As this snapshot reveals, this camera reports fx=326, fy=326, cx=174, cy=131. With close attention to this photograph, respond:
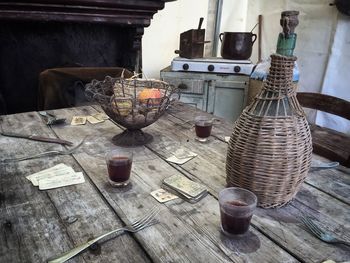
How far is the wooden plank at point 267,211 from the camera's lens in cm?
64

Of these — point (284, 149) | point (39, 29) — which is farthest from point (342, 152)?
point (39, 29)

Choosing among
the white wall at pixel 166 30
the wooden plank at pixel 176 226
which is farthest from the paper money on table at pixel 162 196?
the white wall at pixel 166 30

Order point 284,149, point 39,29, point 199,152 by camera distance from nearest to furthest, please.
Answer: point 284,149 → point 199,152 → point 39,29

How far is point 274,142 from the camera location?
2.40 ft

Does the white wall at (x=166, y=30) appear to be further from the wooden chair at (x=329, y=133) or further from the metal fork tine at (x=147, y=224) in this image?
the metal fork tine at (x=147, y=224)

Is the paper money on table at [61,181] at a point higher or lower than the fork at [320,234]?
lower

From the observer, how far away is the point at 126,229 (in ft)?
2.20

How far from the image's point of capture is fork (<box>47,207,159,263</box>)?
23.0 inches

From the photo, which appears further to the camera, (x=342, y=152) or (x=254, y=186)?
(x=342, y=152)

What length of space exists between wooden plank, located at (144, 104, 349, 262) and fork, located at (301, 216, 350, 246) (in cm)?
1

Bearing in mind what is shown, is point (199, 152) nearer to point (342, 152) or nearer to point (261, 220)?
point (261, 220)

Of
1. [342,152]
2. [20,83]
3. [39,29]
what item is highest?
[39,29]

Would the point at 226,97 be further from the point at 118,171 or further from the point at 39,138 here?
the point at 118,171

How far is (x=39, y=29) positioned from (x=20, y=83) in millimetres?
393
